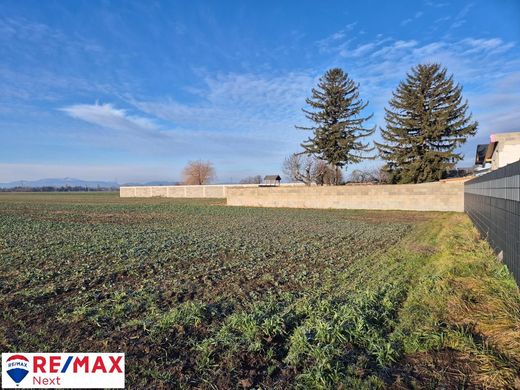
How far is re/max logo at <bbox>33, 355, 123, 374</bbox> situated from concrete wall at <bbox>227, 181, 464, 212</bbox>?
2205cm

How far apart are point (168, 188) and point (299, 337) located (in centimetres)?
5924

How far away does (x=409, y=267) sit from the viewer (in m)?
6.66

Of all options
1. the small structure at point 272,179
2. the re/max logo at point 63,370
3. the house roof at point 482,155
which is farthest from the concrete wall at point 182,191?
the re/max logo at point 63,370

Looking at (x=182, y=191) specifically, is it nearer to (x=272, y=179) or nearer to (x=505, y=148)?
(x=272, y=179)

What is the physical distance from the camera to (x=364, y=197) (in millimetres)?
23828

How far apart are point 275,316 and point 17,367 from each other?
2.56m

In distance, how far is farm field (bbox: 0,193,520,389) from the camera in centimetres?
289

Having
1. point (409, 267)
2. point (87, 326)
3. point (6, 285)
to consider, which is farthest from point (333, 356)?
point (6, 285)

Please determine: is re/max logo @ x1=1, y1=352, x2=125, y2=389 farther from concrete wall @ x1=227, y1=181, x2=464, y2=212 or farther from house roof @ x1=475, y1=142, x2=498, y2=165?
house roof @ x1=475, y1=142, x2=498, y2=165

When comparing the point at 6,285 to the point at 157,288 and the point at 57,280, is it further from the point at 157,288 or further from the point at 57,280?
the point at 157,288

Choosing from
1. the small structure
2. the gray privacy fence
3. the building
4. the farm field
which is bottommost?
the farm field

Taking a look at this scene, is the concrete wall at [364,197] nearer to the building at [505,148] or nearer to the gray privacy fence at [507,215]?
the building at [505,148]

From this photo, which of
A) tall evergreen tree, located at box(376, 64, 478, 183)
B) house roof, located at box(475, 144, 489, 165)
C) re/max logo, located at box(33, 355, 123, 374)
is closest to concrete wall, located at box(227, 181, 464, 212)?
tall evergreen tree, located at box(376, 64, 478, 183)

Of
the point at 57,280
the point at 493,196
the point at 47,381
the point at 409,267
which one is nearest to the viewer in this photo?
the point at 47,381
